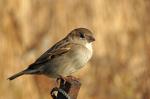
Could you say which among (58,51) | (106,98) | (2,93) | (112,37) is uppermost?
(112,37)

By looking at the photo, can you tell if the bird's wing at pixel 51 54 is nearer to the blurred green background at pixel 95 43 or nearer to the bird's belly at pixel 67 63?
the bird's belly at pixel 67 63

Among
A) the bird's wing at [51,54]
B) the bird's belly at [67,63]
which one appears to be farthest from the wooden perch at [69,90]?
the bird's wing at [51,54]

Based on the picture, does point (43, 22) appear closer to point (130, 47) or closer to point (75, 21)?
point (75, 21)

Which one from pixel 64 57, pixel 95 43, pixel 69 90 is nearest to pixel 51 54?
pixel 64 57

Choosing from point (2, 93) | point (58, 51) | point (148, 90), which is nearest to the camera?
point (58, 51)

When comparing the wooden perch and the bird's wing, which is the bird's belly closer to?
the bird's wing

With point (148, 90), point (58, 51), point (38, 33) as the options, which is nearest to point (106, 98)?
point (148, 90)

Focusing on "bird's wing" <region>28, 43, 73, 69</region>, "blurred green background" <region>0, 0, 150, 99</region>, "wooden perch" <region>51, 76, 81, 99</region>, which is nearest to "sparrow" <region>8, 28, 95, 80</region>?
"bird's wing" <region>28, 43, 73, 69</region>

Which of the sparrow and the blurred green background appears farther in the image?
the blurred green background
